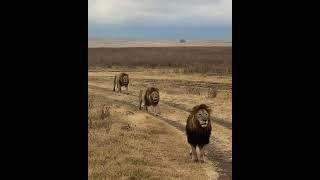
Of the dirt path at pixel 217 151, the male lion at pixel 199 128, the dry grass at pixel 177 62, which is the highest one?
the dry grass at pixel 177 62

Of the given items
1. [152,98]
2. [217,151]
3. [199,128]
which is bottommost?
[217,151]

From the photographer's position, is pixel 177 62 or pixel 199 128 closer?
pixel 199 128

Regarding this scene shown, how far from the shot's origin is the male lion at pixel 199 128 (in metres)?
12.8

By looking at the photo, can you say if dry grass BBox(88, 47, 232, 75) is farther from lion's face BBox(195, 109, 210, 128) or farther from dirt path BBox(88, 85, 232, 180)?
lion's face BBox(195, 109, 210, 128)

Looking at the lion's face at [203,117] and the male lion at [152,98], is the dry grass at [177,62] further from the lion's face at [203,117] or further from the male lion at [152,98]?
the lion's face at [203,117]

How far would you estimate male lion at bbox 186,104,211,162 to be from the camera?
1282 centimetres

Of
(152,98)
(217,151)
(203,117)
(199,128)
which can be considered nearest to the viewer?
(203,117)

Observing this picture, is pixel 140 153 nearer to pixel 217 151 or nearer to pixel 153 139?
pixel 153 139

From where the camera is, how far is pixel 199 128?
13.0 meters

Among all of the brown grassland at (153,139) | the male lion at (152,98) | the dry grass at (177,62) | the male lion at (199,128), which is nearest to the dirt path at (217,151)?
the brown grassland at (153,139)

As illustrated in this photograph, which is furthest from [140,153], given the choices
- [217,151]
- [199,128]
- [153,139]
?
[217,151]
